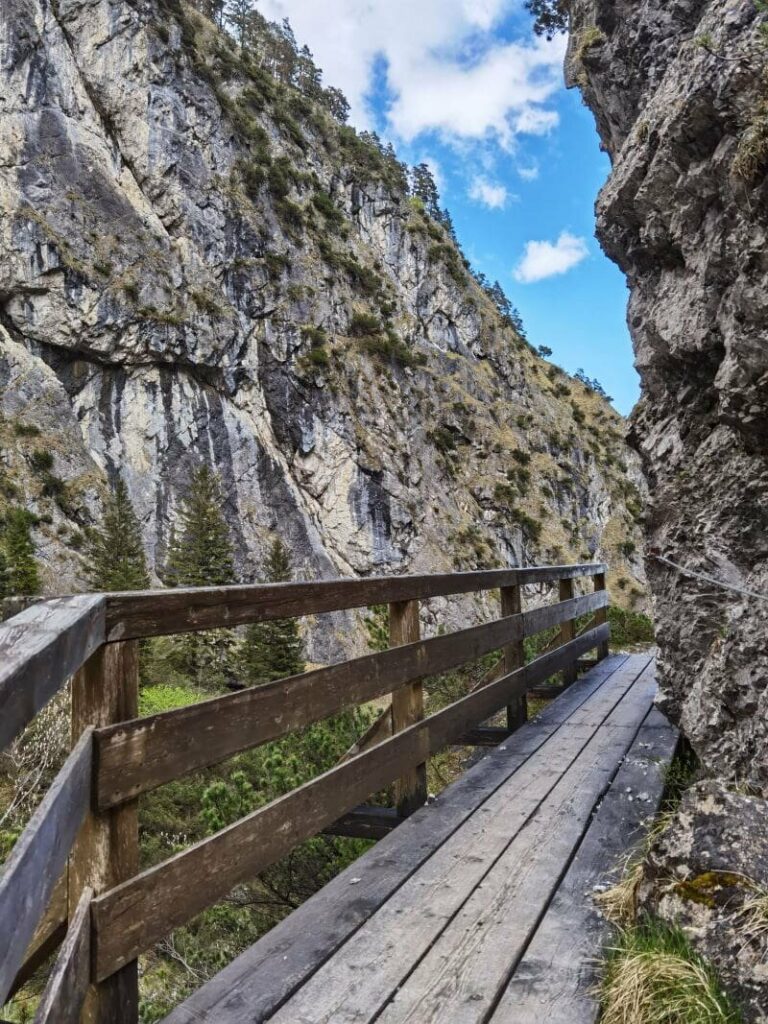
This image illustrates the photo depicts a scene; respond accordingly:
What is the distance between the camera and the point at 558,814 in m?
3.46

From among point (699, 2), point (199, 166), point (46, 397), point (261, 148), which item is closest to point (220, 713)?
point (699, 2)

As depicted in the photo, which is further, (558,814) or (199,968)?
(199,968)

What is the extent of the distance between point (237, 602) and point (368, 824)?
5.93 ft

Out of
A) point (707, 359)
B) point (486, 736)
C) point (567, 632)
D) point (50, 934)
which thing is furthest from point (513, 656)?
point (50, 934)

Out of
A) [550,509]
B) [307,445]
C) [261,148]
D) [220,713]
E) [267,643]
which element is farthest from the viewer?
[550,509]

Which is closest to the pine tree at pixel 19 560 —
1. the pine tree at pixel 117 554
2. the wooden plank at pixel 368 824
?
the pine tree at pixel 117 554

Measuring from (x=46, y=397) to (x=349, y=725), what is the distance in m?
27.8

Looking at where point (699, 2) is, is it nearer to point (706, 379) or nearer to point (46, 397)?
point (706, 379)

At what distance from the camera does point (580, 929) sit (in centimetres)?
232

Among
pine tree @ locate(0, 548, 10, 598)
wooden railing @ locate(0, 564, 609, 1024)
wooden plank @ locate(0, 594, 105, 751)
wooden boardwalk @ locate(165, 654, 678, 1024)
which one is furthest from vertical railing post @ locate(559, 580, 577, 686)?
pine tree @ locate(0, 548, 10, 598)

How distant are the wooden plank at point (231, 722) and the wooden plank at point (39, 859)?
0.12 m

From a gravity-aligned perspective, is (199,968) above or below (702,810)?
below

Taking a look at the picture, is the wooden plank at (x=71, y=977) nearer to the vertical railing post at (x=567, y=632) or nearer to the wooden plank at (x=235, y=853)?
the wooden plank at (x=235, y=853)

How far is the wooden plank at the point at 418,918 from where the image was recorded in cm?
195
